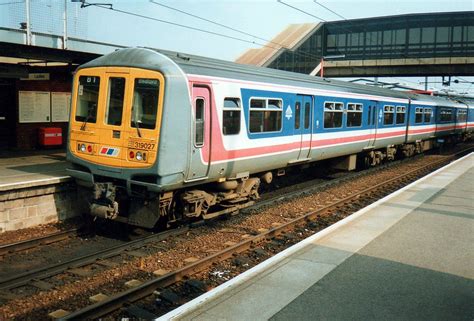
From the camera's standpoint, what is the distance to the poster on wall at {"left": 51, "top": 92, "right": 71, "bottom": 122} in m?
14.2

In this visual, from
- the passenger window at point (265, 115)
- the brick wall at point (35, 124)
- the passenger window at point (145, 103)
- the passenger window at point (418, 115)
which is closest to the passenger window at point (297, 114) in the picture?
the passenger window at point (265, 115)

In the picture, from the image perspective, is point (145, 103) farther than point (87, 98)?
No

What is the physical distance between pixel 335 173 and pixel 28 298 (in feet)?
43.7

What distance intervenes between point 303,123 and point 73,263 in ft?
22.9

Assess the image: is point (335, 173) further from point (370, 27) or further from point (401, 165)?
point (370, 27)

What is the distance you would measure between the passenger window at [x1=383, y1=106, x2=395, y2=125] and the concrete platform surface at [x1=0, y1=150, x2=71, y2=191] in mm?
11854

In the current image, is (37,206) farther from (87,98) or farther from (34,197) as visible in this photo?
(87,98)

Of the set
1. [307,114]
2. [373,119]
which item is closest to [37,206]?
[307,114]

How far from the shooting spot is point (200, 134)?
8172 mm

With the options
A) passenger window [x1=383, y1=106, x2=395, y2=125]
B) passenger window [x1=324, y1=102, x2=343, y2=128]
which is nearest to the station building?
passenger window [x1=324, y1=102, x2=343, y2=128]

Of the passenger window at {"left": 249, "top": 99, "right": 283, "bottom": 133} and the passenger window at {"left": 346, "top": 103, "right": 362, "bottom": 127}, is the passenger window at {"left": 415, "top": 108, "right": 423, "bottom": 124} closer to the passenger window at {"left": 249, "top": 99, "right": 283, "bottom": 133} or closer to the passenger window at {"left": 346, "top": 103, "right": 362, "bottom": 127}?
the passenger window at {"left": 346, "top": 103, "right": 362, "bottom": 127}

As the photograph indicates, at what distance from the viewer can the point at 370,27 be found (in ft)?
140

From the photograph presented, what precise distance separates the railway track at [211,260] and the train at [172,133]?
129 cm

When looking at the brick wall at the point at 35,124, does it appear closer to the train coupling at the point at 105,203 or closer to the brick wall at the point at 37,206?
the brick wall at the point at 37,206
